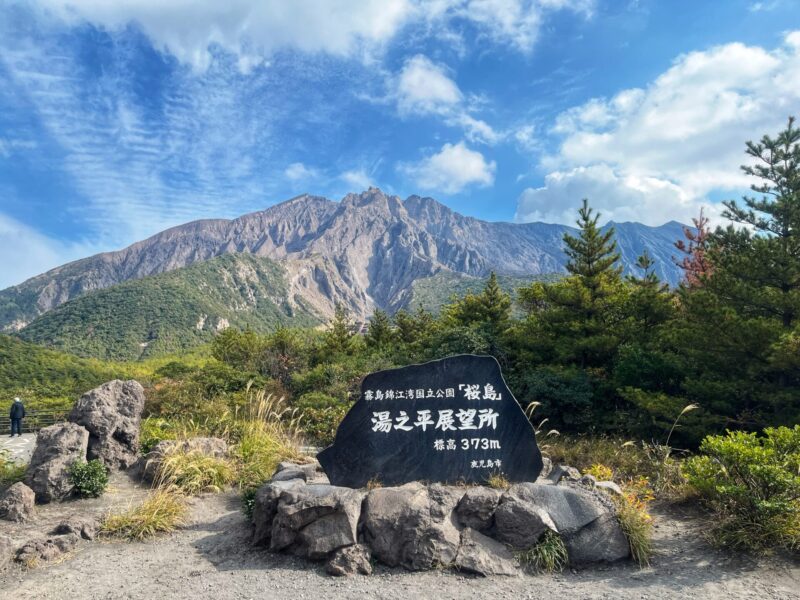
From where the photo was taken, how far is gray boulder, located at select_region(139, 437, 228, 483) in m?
7.29

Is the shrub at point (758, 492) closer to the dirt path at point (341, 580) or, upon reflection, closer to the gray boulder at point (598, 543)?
the dirt path at point (341, 580)

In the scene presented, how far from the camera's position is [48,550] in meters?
4.80

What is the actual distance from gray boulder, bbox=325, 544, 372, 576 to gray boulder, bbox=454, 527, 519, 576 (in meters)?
0.84

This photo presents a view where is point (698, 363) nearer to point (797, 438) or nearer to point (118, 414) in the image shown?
point (797, 438)

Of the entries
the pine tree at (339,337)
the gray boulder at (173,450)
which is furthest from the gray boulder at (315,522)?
the pine tree at (339,337)

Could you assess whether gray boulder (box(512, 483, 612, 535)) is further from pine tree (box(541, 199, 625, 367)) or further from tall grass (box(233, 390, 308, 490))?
pine tree (box(541, 199, 625, 367))

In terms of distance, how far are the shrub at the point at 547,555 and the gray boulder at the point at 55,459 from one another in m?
5.81

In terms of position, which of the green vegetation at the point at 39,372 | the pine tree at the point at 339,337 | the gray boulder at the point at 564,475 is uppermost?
the pine tree at the point at 339,337

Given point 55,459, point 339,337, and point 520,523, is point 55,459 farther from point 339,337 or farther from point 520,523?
point 339,337

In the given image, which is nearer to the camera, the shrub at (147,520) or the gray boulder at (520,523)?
the gray boulder at (520,523)

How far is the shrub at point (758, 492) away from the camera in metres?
4.44

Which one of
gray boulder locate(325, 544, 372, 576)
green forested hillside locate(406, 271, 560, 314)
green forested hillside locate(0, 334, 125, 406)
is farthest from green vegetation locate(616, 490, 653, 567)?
green forested hillside locate(406, 271, 560, 314)

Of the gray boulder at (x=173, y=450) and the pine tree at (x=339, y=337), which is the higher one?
the pine tree at (x=339, y=337)

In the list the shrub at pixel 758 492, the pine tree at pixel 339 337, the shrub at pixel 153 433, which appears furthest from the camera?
the pine tree at pixel 339 337
